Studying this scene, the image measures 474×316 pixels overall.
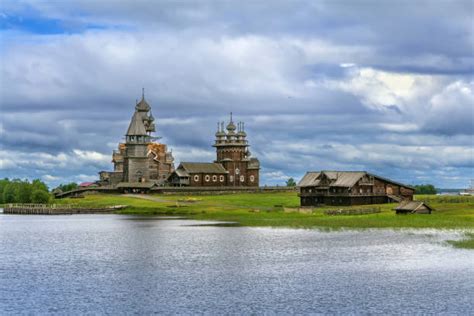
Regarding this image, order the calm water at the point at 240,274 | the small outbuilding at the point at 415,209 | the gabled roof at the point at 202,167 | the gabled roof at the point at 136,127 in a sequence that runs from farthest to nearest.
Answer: the gabled roof at the point at 202,167 < the gabled roof at the point at 136,127 < the small outbuilding at the point at 415,209 < the calm water at the point at 240,274

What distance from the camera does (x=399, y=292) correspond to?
42.6 m

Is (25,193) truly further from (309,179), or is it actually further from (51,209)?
(309,179)

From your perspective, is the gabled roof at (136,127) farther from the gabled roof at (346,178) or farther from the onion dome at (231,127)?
the gabled roof at (346,178)

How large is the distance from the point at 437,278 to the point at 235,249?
2158cm

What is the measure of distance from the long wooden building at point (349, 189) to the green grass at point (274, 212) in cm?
484

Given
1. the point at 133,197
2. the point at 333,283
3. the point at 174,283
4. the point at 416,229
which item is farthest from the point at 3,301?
the point at 133,197

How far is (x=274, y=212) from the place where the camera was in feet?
348

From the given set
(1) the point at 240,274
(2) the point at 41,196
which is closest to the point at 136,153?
(2) the point at 41,196

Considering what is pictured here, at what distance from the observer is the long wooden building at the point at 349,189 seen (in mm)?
113000

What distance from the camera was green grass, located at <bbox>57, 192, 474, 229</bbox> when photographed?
271 feet

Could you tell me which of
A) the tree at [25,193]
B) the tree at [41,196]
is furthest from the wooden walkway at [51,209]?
the tree at [25,193]

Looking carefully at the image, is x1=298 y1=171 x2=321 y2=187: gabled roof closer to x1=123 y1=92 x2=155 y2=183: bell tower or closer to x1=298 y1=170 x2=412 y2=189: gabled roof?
x1=298 y1=170 x2=412 y2=189: gabled roof

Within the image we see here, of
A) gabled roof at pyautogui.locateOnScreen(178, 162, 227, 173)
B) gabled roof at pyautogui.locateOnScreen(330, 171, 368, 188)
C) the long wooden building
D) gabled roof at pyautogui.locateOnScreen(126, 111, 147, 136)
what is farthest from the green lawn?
gabled roof at pyautogui.locateOnScreen(126, 111, 147, 136)

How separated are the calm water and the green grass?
24.2ft
